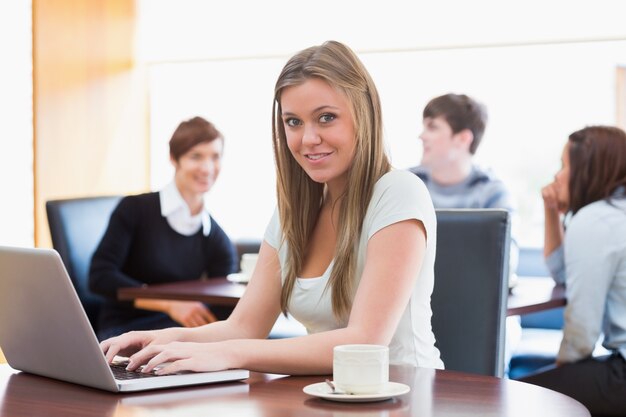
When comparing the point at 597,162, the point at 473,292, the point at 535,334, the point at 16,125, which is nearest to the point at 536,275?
the point at 535,334

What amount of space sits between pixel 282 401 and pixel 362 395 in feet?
0.37

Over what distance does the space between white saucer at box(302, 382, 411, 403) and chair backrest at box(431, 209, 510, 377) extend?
3.23 ft

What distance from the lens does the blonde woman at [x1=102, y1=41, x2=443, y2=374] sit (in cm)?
163

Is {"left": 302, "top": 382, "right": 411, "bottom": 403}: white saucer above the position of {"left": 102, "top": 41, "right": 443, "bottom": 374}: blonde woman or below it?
below

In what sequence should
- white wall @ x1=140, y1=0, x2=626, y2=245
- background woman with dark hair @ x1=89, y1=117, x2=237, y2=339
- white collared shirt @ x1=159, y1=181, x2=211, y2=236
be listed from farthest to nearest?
1. white wall @ x1=140, y1=0, x2=626, y2=245
2. white collared shirt @ x1=159, y1=181, x2=211, y2=236
3. background woman with dark hair @ x1=89, y1=117, x2=237, y2=339

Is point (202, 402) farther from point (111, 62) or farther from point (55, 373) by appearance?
point (111, 62)

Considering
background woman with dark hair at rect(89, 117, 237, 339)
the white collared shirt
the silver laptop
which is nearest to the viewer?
the silver laptop

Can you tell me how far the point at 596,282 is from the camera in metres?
2.77

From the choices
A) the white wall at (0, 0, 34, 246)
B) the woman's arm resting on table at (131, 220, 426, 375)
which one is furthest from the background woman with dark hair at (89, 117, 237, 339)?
the woman's arm resting on table at (131, 220, 426, 375)

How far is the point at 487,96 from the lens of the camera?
4887 millimetres

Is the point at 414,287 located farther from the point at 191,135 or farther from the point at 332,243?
the point at 191,135

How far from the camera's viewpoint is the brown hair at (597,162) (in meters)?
2.92

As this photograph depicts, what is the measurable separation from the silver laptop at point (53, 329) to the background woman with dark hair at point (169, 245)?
204 centimetres

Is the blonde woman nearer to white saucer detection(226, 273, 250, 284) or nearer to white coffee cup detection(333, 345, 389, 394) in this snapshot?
white coffee cup detection(333, 345, 389, 394)
